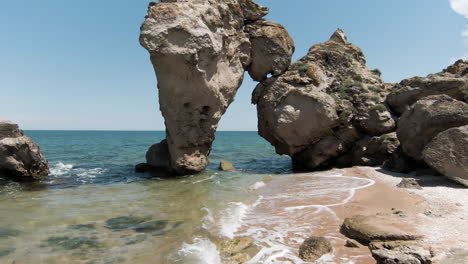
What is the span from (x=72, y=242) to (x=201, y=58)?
1058 cm

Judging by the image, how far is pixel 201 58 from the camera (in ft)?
51.2

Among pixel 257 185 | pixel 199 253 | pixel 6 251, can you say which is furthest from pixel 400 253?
pixel 257 185

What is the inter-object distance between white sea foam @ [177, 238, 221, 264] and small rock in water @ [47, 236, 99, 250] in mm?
2091

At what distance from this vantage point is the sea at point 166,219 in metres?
6.52

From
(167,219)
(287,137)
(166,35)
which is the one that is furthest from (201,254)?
(287,137)

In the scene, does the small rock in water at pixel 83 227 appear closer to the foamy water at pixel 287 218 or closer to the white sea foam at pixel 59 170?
the foamy water at pixel 287 218

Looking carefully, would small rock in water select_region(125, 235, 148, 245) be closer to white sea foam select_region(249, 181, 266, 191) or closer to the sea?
the sea

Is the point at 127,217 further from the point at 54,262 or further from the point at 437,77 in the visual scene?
the point at 437,77

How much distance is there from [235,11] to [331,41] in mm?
7402

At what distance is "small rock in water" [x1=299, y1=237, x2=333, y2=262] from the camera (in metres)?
5.93

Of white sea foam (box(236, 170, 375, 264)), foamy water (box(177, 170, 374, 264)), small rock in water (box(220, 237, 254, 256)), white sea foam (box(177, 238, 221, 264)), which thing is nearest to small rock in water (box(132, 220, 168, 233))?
foamy water (box(177, 170, 374, 264))

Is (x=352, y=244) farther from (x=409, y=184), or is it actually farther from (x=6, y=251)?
(x=6, y=251)

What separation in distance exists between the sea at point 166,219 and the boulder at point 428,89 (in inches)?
259

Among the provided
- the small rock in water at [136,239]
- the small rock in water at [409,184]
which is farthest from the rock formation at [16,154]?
the small rock in water at [409,184]
